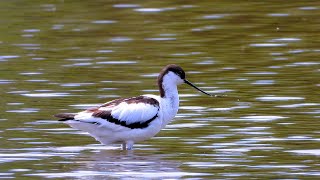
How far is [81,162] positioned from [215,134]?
6.72ft

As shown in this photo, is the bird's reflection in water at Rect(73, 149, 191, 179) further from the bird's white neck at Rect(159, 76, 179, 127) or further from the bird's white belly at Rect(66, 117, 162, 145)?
the bird's white neck at Rect(159, 76, 179, 127)

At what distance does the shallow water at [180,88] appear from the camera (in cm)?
1302

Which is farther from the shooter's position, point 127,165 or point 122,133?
point 122,133

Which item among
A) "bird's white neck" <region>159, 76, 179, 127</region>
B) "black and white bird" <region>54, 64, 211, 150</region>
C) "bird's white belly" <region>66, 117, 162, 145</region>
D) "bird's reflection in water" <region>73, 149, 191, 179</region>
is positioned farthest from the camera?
"bird's white neck" <region>159, 76, 179, 127</region>

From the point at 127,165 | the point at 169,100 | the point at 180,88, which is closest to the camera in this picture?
the point at 127,165

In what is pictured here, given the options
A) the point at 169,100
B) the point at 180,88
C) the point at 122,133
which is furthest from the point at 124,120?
the point at 180,88

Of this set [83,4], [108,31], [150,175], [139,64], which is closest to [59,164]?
[150,175]

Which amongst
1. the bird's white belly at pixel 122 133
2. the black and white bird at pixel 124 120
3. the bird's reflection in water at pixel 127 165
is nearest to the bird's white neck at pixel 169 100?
the black and white bird at pixel 124 120

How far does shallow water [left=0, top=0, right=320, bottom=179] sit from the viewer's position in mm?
13023

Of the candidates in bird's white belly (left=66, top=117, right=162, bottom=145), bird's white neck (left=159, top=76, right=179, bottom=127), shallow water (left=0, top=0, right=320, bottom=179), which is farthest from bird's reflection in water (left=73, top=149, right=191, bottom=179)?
bird's white neck (left=159, top=76, right=179, bottom=127)

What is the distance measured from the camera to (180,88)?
58.7ft

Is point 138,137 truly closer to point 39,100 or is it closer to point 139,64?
point 39,100

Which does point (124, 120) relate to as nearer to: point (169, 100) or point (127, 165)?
point (169, 100)

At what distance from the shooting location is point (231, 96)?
54.8 feet
